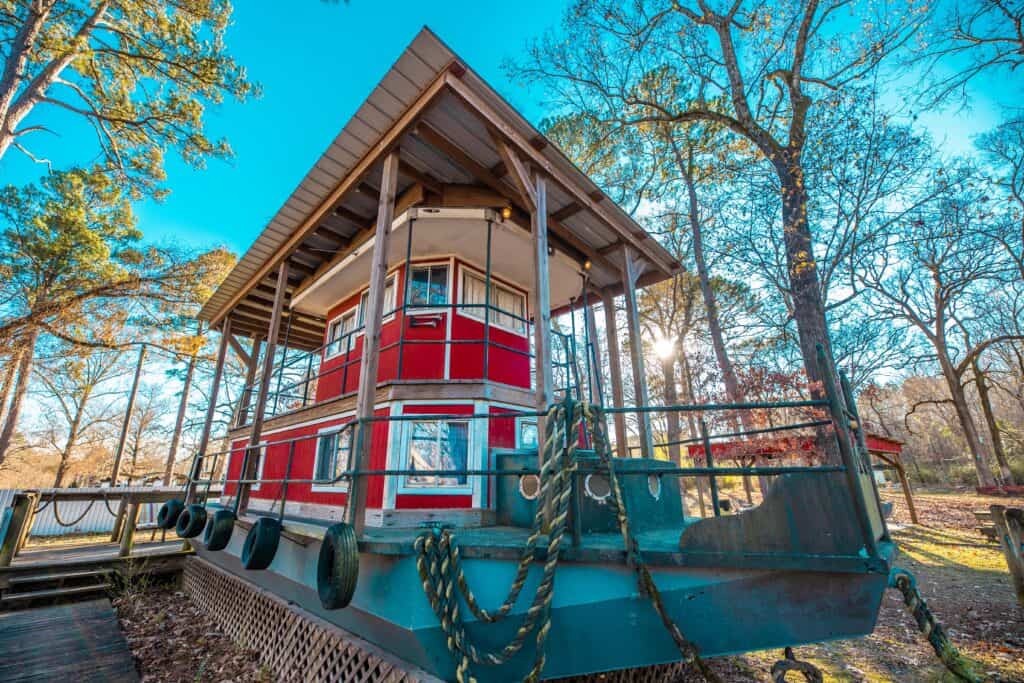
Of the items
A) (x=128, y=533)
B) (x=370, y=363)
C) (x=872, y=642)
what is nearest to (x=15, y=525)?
(x=128, y=533)

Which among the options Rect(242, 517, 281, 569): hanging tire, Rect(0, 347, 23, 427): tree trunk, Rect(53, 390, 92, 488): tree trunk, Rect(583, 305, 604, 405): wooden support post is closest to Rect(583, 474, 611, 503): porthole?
Rect(242, 517, 281, 569): hanging tire

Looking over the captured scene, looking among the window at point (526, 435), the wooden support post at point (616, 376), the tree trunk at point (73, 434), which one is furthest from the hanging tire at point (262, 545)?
the tree trunk at point (73, 434)

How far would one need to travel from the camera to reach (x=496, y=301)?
7.64 m

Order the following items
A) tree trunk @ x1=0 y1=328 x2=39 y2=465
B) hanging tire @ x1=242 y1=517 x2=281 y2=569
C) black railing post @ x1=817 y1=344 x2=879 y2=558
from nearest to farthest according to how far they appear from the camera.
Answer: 1. black railing post @ x1=817 y1=344 x2=879 y2=558
2. hanging tire @ x1=242 y1=517 x2=281 y2=569
3. tree trunk @ x1=0 y1=328 x2=39 y2=465

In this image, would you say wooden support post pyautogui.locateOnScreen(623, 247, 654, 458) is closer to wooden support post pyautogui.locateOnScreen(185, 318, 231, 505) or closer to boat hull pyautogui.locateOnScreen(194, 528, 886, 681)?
boat hull pyautogui.locateOnScreen(194, 528, 886, 681)

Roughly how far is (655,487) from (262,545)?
3.77 metres

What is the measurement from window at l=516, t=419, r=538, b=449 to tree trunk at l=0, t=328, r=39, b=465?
649 inches

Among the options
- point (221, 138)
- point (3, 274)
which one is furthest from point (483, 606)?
point (3, 274)

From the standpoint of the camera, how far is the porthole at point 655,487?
414 cm

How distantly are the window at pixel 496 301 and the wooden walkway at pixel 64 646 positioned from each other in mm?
5962

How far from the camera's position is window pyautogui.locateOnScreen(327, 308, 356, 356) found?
27.6ft

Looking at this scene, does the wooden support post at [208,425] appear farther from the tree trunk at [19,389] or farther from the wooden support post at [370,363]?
the tree trunk at [19,389]

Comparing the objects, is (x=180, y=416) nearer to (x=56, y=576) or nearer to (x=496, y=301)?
(x=56, y=576)

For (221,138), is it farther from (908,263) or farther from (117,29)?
(908,263)
